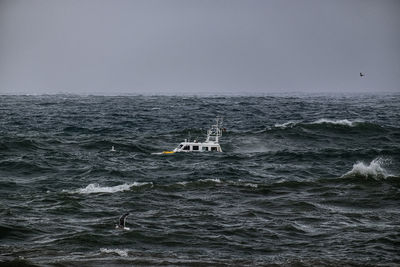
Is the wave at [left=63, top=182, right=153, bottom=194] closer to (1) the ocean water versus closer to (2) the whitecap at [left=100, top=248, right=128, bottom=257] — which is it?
(1) the ocean water

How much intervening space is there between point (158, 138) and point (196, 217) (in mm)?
36101

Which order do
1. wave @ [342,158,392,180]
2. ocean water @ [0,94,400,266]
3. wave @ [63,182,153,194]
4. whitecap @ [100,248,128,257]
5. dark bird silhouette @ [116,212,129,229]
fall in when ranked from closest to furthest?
1. whitecap @ [100,248,128,257]
2. ocean water @ [0,94,400,266]
3. dark bird silhouette @ [116,212,129,229]
4. wave @ [63,182,153,194]
5. wave @ [342,158,392,180]

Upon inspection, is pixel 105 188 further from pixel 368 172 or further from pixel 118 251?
pixel 368 172

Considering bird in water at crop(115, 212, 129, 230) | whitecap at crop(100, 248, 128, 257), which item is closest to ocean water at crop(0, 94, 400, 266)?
whitecap at crop(100, 248, 128, 257)

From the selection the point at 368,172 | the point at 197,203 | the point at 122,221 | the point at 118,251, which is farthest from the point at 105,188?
the point at 368,172

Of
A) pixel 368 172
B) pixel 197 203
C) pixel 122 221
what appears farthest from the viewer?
pixel 368 172

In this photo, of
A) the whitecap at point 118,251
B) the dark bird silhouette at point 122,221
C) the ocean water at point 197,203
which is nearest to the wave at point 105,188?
the ocean water at point 197,203

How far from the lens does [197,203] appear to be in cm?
3219

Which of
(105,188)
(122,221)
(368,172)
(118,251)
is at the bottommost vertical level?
(118,251)

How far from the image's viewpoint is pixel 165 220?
28344mm

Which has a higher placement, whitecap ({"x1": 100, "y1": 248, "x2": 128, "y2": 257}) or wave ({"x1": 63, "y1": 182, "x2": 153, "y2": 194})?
wave ({"x1": 63, "y1": 182, "x2": 153, "y2": 194})

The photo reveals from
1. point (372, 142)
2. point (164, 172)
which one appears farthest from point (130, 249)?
point (372, 142)

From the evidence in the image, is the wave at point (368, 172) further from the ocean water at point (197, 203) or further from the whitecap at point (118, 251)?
the whitecap at point (118, 251)

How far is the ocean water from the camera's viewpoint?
23344mm
